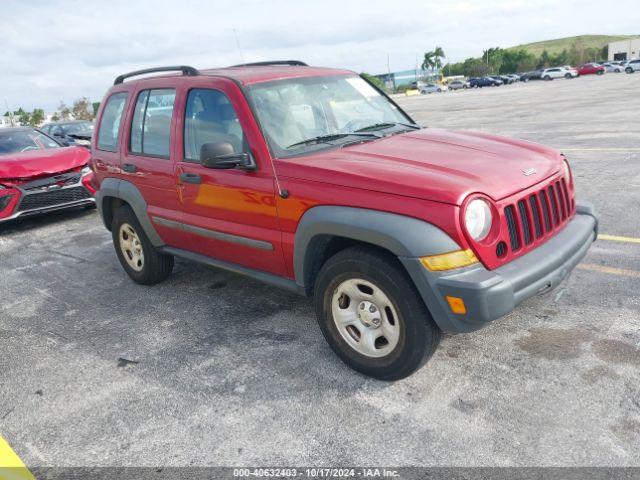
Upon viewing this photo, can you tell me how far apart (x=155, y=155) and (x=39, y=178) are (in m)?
4.23

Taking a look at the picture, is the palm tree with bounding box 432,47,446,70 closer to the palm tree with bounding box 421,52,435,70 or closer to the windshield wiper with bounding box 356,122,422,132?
the palm tree with bounding box 421,52,435,70

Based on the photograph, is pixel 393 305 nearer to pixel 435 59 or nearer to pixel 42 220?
pixel 42 220

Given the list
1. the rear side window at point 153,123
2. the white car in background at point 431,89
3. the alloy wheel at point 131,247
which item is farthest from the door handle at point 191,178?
the white car in background at point 431,89

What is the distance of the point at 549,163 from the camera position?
3.55 m

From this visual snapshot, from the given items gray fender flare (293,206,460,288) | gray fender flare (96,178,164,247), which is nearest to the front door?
gray fender flare (293,206,460,288)

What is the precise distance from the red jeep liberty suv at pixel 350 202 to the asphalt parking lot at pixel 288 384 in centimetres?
38

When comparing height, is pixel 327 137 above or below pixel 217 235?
above

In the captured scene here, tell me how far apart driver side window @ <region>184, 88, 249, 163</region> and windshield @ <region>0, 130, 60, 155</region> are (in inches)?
223

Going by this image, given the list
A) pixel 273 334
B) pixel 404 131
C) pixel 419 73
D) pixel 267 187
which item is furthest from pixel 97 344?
pixel 419 73

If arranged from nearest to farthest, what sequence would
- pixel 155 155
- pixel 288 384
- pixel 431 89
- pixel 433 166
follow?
pixel 433 166 → pixel 288 384 → pixel 155 155 → pixel 431 89

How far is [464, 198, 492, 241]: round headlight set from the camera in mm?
2863

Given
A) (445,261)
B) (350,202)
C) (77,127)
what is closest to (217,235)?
(350,202)

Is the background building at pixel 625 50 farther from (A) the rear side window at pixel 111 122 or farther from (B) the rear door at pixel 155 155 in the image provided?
(B) the rear door at pixel 155 155

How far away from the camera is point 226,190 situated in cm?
389
